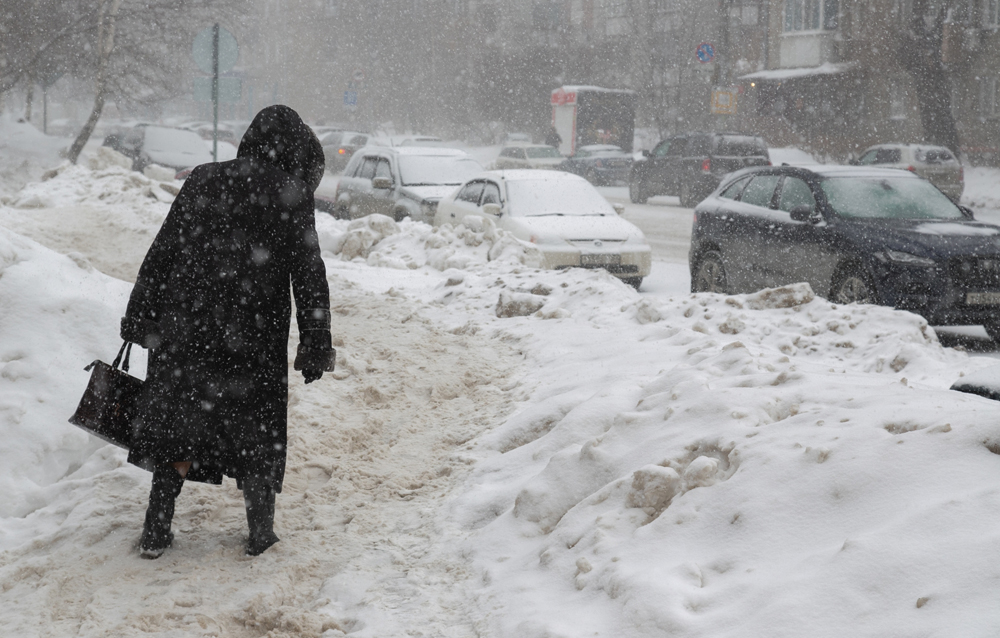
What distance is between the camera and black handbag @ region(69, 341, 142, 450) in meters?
3.68

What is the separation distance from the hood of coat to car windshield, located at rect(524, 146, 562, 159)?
91.6 feet

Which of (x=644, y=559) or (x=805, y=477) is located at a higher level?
(x=805, y=477)

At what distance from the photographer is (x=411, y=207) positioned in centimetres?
1359

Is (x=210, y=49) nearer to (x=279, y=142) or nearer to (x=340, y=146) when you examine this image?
(x=279, y=142)

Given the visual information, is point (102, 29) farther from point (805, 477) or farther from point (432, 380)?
point (805, 477)

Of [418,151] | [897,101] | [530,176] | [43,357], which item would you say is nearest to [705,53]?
[897,101]

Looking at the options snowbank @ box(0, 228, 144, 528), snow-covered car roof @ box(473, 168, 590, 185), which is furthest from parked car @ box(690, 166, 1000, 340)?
snowbank @ box(0, 228, 144, 528)

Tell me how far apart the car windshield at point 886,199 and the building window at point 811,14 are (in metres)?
29.2

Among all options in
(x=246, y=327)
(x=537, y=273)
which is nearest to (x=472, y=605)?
(x=246, y=327)

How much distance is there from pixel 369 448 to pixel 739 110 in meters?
38.7

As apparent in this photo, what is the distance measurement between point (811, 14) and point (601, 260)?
29836 mm

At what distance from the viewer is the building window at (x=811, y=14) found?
36125 millimetres

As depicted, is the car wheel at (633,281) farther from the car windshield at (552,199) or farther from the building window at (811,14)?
the building window at (811,14)

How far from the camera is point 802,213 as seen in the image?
896 cm
